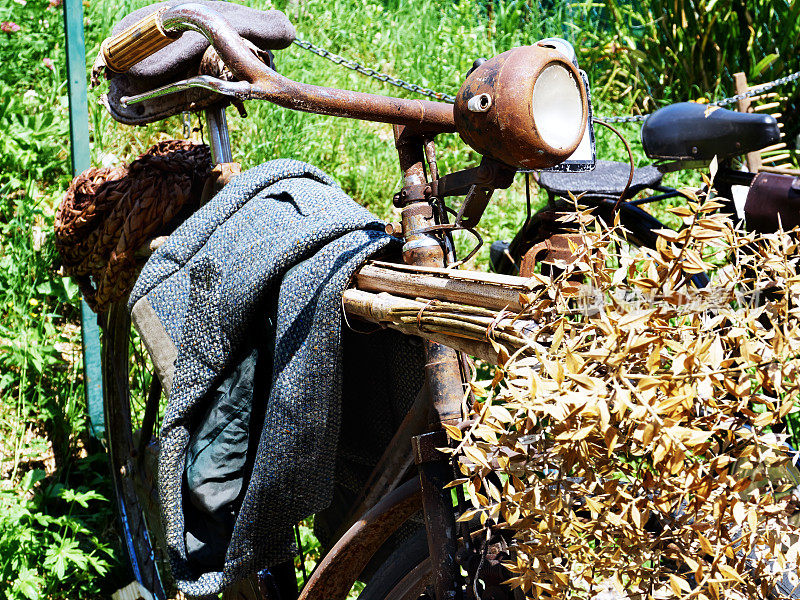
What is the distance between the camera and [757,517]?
3.34ft

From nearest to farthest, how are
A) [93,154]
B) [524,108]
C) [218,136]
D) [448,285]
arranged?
[524,108] < [448,285] < [218,136] < [93,154]

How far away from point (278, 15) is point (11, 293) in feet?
6.33

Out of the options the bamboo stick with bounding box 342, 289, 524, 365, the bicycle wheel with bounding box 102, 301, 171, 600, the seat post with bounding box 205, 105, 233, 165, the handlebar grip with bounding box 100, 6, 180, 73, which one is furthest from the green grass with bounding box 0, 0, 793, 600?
the bamboo stick with bounding box 342, 289, 524, 365

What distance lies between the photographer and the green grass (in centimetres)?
313

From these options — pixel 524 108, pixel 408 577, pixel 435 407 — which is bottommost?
pixel 408 577

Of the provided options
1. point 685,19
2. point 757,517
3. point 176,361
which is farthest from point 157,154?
point 685,19

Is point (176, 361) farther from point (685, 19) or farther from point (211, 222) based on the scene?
point (685, 19)

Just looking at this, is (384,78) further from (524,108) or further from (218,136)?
(524,108)

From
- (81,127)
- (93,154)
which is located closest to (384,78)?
(81,127)

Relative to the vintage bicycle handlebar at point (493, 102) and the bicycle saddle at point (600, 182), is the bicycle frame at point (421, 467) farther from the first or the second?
the bicycle saddle at point (600, 182)

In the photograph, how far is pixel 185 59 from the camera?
8.15 feet

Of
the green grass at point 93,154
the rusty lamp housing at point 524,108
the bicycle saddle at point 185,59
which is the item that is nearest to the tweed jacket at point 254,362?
the rusty lamp housing at point 524,108

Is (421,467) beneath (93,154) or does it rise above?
beneath

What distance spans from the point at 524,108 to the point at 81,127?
2.54 meters
